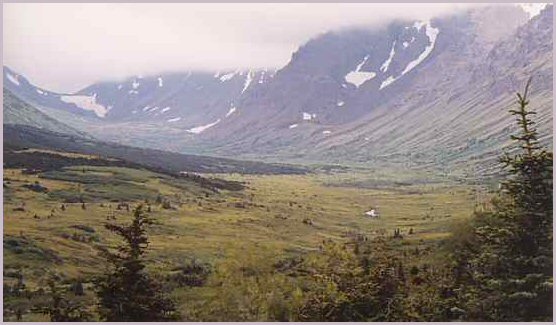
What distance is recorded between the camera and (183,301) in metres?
17.6

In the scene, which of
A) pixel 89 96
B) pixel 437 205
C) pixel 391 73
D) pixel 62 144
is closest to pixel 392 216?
pixel 437 205

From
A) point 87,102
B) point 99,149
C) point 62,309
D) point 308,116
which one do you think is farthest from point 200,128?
point 308,116

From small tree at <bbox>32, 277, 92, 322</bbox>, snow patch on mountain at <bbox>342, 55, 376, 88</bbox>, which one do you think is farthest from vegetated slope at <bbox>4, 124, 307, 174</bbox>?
snow patch on mountain at <bbox>342, 55, 376, 88</bbox>

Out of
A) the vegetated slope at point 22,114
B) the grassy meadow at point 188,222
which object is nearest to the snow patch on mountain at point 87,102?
the vegetated slope at point 22,114

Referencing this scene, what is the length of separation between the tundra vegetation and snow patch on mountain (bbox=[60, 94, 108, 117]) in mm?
9964

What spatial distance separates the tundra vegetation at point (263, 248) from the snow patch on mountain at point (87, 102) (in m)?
9.96

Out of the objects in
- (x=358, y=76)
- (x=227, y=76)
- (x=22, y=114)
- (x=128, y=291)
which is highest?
(x=358, y=76)

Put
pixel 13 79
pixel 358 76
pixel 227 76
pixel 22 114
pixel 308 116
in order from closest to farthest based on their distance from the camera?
pixel 13 79 → pixel 22 114 → pixel 227 76 → pixel 308 116 → pixel 358 76

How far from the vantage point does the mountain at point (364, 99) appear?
3434cm

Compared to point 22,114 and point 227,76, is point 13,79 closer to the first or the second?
point 22,114

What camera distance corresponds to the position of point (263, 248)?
801 inches

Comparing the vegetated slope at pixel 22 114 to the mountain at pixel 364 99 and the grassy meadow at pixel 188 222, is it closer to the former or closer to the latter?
the mountain at pixel 364 99

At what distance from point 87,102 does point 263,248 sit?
20309 mm

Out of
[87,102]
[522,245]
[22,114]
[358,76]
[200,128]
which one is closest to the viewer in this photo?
[522,245]
